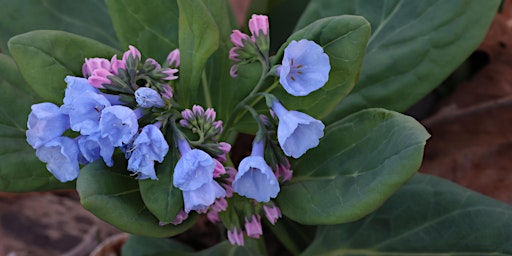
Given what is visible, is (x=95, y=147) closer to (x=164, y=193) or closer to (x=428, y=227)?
(x=164, y=193)

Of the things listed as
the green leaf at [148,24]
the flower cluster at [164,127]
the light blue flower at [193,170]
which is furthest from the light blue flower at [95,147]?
the green leaf at [148,24]

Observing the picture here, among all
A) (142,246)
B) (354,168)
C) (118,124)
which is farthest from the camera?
(142,246)

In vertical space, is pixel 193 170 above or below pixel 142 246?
above

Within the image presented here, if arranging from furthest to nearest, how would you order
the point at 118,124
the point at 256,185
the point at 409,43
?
the point at 409,43 → the point at 256,185 → the point at 118,124

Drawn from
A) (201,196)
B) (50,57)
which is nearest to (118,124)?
(201,196)

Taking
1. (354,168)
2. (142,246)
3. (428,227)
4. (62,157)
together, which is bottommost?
(142,246)

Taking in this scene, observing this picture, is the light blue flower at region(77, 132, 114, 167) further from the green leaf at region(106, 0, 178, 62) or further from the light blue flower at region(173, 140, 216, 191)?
the green leaf at region(106, 0, 178, 62)
